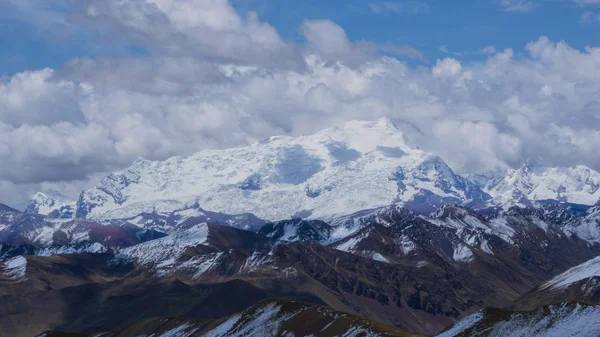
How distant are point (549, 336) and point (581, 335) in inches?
365

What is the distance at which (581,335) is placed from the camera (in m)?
188

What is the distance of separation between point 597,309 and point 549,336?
11.2m

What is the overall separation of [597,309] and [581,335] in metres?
11.9

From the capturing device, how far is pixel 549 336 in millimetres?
196750

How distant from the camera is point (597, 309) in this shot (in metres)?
198
